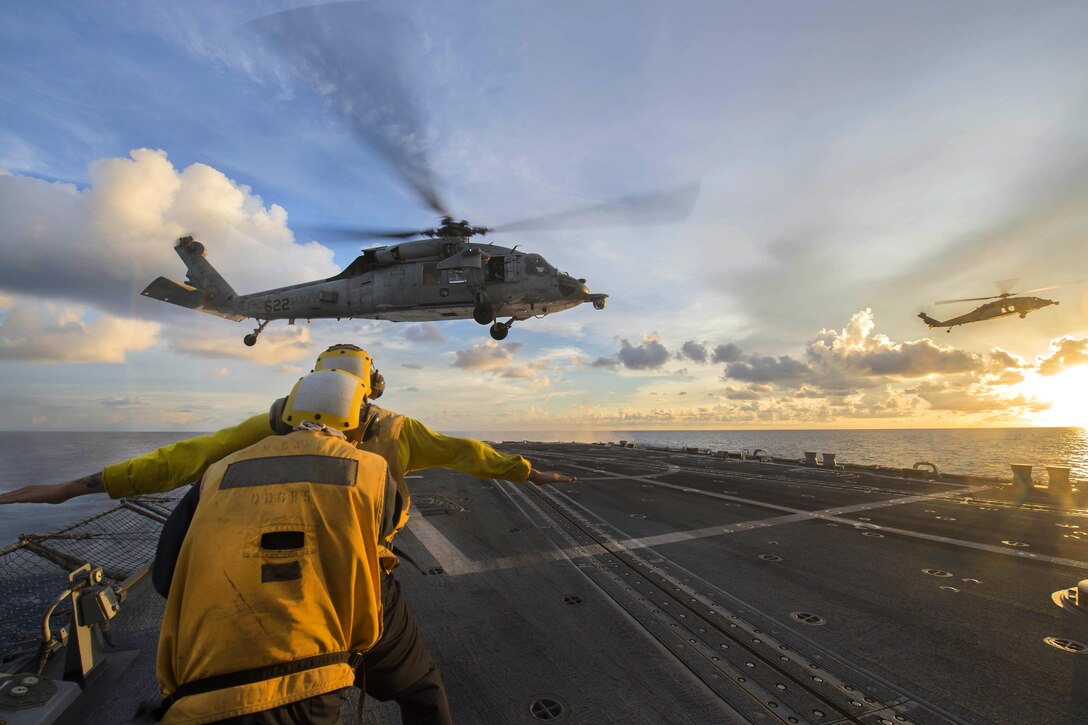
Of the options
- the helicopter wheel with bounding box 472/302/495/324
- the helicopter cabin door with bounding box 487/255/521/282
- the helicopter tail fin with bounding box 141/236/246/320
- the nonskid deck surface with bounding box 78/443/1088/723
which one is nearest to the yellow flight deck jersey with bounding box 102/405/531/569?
the nonskid deck surface with bounding box 78/443/1088/723

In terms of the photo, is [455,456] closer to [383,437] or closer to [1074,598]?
[383,437]

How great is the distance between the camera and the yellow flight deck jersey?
2574 mm

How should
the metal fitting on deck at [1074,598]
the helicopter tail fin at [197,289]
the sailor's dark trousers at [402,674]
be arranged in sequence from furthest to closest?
the helicopter tail fin at [197,289] → the metal fitting on deck at [1074,598] → the sailor's dark trousers at [402,674]

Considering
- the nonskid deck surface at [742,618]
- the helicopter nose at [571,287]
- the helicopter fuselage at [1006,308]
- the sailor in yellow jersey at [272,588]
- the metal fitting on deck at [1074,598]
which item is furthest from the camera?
the helicopter fuselage at [1006,308]

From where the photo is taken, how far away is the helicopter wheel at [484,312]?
17.0 m

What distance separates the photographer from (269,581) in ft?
5.53

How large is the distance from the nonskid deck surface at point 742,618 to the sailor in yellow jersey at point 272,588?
2125 millimetres

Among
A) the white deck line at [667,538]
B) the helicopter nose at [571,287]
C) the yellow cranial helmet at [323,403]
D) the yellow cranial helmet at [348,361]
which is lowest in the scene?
the white deck line at [667,538]

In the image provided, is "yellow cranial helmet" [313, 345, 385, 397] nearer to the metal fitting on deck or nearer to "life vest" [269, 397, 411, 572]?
"life vest" [269, 397, 411, 572]

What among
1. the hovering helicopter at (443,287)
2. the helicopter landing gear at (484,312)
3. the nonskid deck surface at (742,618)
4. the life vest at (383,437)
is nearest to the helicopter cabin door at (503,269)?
the hovering helicopter at (443,287)

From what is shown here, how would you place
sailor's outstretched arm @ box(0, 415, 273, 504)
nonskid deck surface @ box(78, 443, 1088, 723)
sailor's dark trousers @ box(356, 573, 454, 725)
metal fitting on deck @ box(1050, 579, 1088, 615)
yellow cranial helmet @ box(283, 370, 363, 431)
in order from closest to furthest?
yellow cranial helmet @ box(283, 370, 363, 431)
sailor's dark trousers @ box(356, 573, 454, 725)
sailor's outstretched arm @ box(0, 415, 273, 504)
nonskid deck surface @ box(78, 443, 1088, 723)
metal fitting on deck @ box(1050, 579, 1088, 615)

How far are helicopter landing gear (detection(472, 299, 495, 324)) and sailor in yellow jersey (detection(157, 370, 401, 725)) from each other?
50.3ft

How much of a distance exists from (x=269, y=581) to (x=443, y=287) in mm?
16139

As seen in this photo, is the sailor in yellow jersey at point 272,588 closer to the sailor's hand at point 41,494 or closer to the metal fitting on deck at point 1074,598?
the sailor's hand at point 41,494
